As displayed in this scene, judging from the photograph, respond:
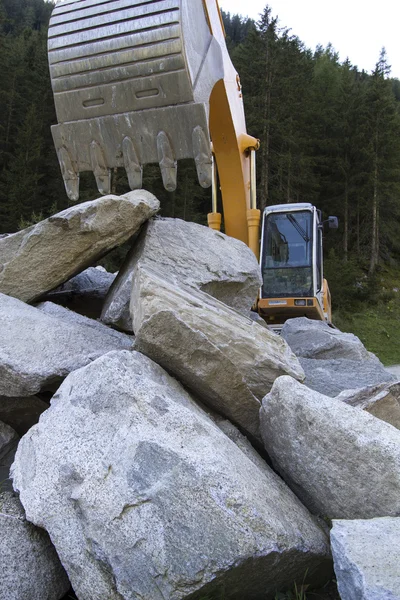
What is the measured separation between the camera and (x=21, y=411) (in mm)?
3176

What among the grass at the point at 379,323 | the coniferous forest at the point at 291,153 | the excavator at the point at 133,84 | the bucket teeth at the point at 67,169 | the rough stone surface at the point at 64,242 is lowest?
the grass at the point at 379,323

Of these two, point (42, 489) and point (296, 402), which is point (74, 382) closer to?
point (42, 489)

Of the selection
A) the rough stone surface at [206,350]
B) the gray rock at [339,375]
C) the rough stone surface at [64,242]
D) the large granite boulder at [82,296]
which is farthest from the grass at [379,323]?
the rough stone surface at [206,350]

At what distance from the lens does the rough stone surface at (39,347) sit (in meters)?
2.79

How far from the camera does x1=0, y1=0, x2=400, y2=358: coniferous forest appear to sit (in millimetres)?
21250

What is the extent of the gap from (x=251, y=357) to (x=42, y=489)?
1.15 metres

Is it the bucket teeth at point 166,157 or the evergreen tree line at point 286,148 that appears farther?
the evergreen tree line at point 286,148

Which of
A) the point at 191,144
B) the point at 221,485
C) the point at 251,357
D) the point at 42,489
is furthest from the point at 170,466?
the point at 191,144

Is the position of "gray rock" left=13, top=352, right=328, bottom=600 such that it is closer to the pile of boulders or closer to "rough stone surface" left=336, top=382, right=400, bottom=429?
the pile of boulders

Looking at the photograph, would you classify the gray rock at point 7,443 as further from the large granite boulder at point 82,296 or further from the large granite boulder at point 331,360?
the large granite boulder at point 331,360

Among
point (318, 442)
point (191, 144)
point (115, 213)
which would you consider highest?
point (191, 144)

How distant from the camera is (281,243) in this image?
1002 centimetres

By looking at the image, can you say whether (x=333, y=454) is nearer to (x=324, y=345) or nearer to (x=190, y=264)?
(x=190, y=264)

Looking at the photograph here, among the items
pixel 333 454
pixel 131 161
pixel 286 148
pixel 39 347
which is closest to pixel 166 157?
pixel 131 161
